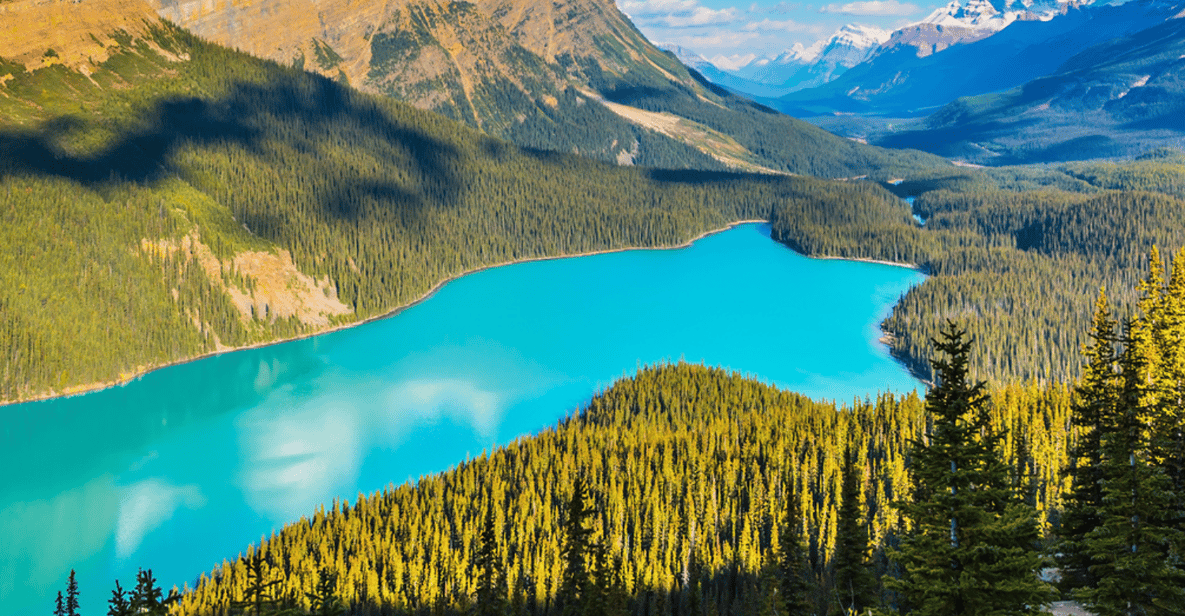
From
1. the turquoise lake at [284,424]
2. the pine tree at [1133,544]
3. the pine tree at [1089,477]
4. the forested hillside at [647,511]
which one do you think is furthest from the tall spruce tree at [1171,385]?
the turquoise lake at [284,424]

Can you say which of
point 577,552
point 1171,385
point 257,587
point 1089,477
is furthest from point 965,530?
point 1171,385

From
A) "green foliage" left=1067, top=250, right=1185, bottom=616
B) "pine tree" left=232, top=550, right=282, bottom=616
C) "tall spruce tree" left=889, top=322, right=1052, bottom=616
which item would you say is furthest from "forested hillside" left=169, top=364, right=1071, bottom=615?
"tall spruce tree" left=889, top=322, right=1052, bottom=616

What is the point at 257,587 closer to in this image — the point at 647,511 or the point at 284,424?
the point at 647,511

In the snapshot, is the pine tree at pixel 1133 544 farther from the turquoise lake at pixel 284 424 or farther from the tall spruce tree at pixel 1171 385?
the turquoise lake at pixel 284 424

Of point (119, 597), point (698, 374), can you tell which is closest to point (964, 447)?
point (119, 597)

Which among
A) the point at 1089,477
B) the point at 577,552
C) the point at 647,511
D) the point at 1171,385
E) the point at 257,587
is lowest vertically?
the point at 257,587

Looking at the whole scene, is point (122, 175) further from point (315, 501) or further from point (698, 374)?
point (698, 374)
